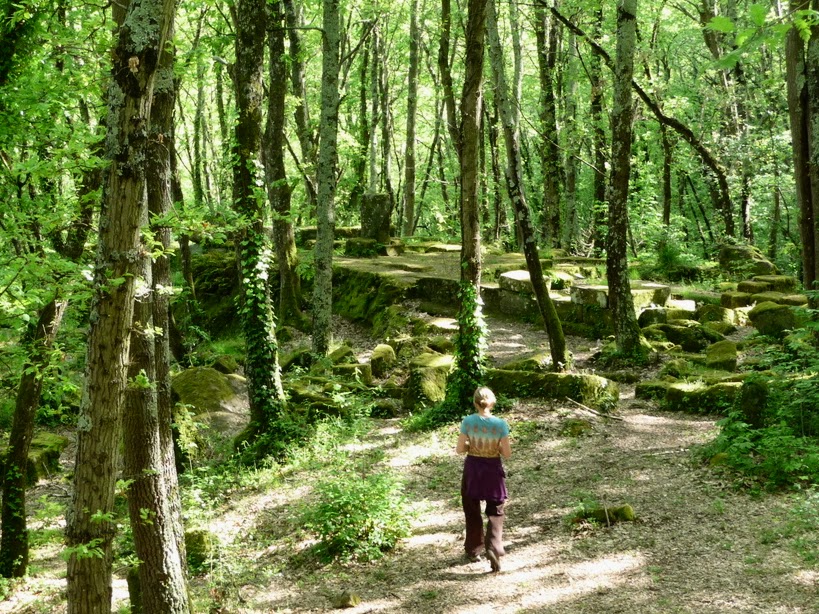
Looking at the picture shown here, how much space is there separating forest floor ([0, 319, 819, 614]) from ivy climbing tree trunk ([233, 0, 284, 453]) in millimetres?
1280

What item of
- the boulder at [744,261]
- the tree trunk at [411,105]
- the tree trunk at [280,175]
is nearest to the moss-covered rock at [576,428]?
the tree trunk at [280,175]

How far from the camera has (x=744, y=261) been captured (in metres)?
19.5

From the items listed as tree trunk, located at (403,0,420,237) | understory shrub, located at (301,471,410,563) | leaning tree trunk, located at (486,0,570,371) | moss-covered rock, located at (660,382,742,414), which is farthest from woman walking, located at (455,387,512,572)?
tree trunk, located at (403,0,420,237)

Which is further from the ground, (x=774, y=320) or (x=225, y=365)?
(x=774, y=320)

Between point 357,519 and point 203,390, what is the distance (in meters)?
5.87

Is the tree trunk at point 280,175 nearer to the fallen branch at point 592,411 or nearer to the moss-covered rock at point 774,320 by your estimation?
the fallen branch at point 592,411

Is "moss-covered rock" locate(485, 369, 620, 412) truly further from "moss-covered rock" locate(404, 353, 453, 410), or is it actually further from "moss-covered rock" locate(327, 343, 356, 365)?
"moss-covered rock" locate(327, 343, 356, 365)

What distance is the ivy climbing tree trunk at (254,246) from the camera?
1059 cm

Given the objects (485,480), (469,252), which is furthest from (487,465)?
(469,252)

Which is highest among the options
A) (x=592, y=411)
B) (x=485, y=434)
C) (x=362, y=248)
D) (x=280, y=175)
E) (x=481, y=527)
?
(x=280, y=175)

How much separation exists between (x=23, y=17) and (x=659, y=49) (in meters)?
25.4

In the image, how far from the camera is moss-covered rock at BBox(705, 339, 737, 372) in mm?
12164

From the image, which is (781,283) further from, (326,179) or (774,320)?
(326,179)

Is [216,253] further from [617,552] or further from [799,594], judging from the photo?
[799,594]
